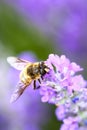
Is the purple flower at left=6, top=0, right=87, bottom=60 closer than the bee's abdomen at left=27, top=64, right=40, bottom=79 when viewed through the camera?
No

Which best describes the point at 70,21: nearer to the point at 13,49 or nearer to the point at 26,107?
the point at 13,49

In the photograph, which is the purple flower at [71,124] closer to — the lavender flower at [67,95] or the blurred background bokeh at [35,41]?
the lavender flower at [67,95]

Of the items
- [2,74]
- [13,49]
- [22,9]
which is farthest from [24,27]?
[2,74]

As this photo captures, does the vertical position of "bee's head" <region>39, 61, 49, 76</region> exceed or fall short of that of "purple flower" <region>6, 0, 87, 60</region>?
it falls short

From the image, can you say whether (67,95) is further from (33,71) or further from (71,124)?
(33,71)

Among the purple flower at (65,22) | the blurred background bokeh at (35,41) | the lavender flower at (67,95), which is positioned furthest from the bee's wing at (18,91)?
the purple flower at (65,22)

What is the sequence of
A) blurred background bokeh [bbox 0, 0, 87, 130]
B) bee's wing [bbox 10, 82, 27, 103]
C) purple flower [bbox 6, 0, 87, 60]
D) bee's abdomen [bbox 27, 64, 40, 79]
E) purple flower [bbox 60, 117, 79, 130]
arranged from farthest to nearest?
purple flower [bbox 6, 0, 87, 60]
blurred background bokeh [bbox 0, 0, 87, 130]
bee's abdomen [bbox 27, 64, 40, 79]
bee's wing [bbox 10, 82, 27, 103]
purple flower [bbox 60, 117, 79, 130]

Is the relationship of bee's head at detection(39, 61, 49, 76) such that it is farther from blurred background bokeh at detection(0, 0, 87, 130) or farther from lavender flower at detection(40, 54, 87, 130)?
blurred background bokeh at detection(0, 0, 87, 130)

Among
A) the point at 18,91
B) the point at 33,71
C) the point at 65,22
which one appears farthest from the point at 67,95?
the point at 65,22

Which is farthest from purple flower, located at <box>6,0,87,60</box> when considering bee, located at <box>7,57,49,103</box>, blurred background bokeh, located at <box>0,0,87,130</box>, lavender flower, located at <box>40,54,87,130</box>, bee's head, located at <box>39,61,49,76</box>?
lavender flower, located at <box>40,54,87,130</box>
